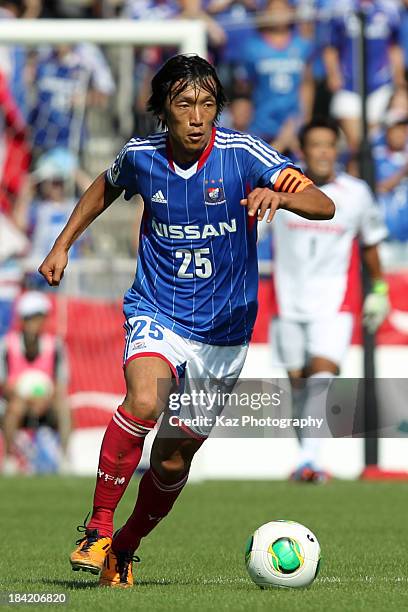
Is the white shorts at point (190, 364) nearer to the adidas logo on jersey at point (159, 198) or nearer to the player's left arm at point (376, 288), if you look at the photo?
the adidas logo on jersey at point (159, 198)

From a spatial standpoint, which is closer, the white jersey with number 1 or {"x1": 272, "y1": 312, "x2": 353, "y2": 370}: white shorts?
the white jersey with number 1

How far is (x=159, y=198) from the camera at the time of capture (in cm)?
585

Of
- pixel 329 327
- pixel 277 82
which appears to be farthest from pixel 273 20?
pixel 329 327

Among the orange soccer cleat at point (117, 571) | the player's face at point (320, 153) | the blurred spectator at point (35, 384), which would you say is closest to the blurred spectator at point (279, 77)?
the player's face at point (320, 153)


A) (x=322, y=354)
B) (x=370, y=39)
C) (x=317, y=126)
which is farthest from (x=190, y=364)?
(x=370, y=39)

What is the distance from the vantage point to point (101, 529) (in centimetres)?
550

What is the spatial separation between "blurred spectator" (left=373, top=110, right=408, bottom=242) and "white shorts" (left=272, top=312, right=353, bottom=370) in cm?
214

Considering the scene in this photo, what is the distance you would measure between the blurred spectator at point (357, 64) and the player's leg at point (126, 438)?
340 inches

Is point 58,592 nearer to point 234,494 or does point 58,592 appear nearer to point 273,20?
point 234,494

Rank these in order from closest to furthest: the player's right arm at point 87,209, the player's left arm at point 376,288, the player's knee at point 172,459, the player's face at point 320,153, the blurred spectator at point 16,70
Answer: the player's knee at point 172,459 → the player's right arm at point 87,209 → the player's left arm at point 376,288 → the player's face at point 320,153 → the blurred spectator at point 16,70

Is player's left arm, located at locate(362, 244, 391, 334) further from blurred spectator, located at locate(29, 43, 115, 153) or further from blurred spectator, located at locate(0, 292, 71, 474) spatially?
blurred spectator, located at locate(29, 43, 115, 153)

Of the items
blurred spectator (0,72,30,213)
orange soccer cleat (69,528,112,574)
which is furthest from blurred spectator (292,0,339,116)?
orange soccer cleat (69,528,112,574)

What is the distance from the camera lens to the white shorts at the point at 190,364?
18.8ft

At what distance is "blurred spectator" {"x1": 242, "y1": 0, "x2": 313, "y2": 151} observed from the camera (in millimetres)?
14320
